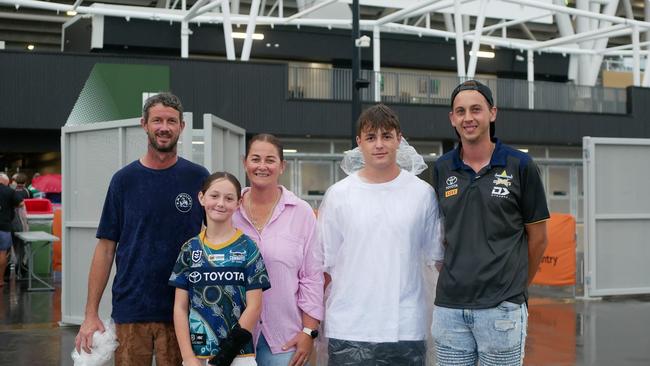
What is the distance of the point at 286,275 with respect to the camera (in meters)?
4.09

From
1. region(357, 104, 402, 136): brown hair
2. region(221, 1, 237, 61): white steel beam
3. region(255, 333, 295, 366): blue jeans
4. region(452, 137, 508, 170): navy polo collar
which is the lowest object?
region(255, 333, 295, 366): blue jeans

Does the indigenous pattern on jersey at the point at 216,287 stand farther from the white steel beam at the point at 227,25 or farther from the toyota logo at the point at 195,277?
the white steel beam at the point at 227,25

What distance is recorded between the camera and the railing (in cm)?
3128

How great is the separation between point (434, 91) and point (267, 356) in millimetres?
29781

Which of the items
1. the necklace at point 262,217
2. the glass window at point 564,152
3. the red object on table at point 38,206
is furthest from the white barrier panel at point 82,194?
the glass window at point 564,152

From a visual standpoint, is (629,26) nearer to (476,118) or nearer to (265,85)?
(265,85)

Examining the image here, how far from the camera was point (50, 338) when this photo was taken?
32.9 feet

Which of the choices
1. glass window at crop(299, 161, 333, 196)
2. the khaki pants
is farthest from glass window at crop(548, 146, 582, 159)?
the khaki pants

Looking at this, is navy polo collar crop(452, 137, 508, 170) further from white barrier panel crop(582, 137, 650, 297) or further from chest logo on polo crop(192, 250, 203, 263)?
white barrier panel crop(582, 137, 650, 297)

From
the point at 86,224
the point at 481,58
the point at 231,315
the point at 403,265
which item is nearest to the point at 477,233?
the point at 403,265

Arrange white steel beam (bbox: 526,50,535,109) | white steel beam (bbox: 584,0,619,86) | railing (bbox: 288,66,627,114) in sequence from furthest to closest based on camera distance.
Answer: white steel beam (bbox: 584,0,619,86)
white steel beam (bbox: 526,50,535,109)
railing (bbox: 288,66,627,114)

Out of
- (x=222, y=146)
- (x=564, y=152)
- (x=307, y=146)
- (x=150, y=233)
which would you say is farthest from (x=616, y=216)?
(x=564, y=152)

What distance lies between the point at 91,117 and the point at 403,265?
24.4m

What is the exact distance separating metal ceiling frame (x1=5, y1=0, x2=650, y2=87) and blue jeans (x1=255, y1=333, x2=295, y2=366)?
1018 inches
